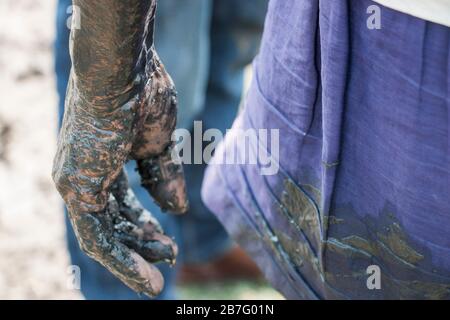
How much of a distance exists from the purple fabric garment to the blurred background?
830 millimetres

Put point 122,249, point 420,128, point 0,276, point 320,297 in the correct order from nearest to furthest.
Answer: point 420,128 < point 122,249 < point 320,297 < point 0,276

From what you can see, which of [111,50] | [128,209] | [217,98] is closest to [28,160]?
[217,98]

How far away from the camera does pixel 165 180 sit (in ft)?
3.60

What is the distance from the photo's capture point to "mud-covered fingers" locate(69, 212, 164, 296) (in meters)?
1.00

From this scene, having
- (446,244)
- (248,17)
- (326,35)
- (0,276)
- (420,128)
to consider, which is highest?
(248,17)

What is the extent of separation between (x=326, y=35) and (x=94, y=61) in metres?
0.28

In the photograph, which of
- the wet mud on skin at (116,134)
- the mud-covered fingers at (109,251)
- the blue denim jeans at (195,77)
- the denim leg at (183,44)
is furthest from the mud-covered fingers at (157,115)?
the denim leg at (183,44)

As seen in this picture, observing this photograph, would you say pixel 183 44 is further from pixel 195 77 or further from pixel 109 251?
pixel 109 251

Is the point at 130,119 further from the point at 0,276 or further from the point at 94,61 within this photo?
the point at 0,276

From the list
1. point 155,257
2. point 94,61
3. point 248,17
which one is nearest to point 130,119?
point 94,61

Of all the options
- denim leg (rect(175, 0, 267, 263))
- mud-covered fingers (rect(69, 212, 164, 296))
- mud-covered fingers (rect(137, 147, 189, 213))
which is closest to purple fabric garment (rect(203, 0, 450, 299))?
mud-covered fingers (rect(137, 147, 189, 213))

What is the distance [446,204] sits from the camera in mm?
923

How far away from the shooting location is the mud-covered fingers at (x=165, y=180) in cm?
109

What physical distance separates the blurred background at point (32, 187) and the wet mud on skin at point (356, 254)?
33.7 inches
